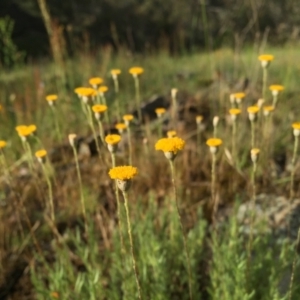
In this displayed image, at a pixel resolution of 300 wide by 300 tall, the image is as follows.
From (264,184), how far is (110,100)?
272 centimetres

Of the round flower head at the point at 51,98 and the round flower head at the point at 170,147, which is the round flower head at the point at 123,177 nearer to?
the round flower head at the point at 170,147

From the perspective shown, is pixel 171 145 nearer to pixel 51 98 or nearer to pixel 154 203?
pixel 51 98

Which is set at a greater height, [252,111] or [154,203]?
[252,111]

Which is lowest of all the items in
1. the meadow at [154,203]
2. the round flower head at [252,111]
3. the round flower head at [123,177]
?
the meadow at [154,203]

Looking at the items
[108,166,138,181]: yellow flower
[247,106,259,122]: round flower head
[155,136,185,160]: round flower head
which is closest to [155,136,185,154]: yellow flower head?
[155,136,185,160]: round flower head

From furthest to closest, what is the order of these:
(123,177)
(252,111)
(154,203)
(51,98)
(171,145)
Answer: (154,203)
(51,98)
(252,111)
(171,145)
(123,177)

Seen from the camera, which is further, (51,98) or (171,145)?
(51,98)

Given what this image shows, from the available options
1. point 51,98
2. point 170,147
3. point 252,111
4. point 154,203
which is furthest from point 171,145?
point 154,203

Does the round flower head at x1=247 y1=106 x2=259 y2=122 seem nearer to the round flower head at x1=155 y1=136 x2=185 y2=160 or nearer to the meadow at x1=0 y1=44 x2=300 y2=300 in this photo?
the meadow at x1=0 y1=44 x2=300 y2=300

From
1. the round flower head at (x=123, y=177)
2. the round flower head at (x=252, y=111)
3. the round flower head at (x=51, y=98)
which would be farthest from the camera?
the round flower head at (x=51, y=98)

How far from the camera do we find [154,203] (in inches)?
97.2

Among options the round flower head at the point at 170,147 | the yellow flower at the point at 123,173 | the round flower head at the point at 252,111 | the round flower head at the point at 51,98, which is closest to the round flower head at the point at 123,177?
the yellow flower at the point at 123,173

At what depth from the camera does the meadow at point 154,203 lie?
6.44 feet

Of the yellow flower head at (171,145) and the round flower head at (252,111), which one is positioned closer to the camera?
the yellow flower head at (171,145)
